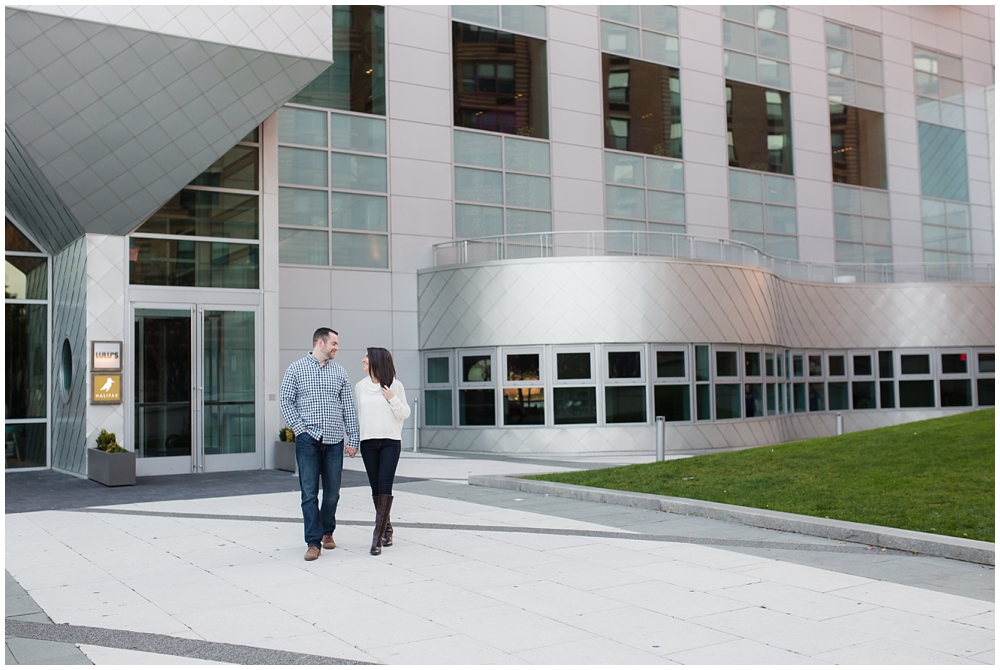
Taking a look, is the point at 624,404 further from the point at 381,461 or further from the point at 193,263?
the point at 381,461

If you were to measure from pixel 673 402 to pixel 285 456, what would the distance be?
8978 millimetres

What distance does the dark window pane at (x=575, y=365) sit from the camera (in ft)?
68.8

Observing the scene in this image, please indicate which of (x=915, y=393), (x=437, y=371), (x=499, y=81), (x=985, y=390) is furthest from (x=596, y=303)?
(x=985, y=390)

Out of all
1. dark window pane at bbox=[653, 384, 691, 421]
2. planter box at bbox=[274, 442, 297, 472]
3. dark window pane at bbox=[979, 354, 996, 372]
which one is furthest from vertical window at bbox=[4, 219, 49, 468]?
dark window pane at bbox=[979, 354, 996, 372]

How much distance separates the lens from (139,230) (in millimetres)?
16453

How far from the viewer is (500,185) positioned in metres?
24.5

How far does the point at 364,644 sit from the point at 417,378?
17.8 meters

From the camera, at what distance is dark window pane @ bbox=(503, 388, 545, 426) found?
21141 mm

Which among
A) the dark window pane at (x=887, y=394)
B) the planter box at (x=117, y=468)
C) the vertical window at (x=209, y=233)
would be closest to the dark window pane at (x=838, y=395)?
the dark window pane at (x=887, y=394)

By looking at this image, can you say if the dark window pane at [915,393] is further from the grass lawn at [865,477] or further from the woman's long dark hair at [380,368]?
the woman's long dark hair at [380,368]

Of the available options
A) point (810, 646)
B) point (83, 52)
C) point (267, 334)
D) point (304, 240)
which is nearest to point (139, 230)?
point (267, 334)

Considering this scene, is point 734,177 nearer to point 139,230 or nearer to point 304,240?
point 304,240

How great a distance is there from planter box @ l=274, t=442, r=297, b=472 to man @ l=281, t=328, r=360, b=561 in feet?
28.1

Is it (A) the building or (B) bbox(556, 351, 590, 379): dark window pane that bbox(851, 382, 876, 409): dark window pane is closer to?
(A) the building
